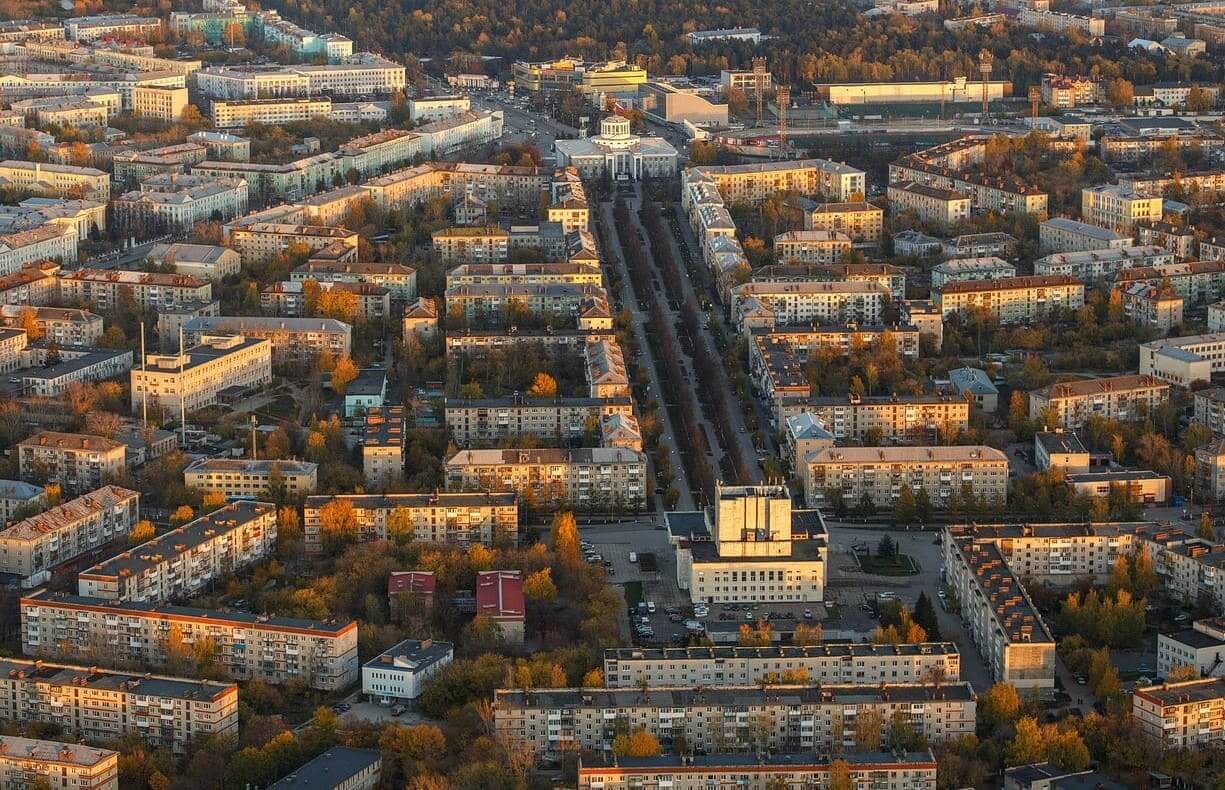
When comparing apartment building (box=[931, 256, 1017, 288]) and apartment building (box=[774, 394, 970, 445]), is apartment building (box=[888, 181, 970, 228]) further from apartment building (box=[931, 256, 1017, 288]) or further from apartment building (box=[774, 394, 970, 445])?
apartment building (box=[774, 394, 970, 445])

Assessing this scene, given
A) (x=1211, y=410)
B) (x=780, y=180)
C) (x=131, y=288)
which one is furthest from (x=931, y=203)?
(x=131, y=288)

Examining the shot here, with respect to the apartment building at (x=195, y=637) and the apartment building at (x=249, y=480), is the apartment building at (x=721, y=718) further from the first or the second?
the apartment building at (x=249, y=480)

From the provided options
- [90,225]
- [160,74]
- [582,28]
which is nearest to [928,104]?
[582,28]

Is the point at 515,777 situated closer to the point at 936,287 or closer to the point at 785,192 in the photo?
the point at 936,287

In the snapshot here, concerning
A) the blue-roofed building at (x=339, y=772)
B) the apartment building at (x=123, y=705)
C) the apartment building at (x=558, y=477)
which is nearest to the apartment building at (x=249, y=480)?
the apartment building at (x=558, y=477)

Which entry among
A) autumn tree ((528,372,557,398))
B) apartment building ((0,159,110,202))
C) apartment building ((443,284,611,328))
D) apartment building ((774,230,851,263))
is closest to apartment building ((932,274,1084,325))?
apartment building ((774,230,851,263))

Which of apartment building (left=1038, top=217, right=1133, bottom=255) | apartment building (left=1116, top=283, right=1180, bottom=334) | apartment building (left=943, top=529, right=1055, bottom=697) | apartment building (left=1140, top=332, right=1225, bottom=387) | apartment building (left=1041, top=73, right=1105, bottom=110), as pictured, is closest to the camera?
apartment building (left=943, top=529, right=1055, bottom=697)

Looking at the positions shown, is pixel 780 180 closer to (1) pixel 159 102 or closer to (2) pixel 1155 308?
(2) pixel 1155 308
